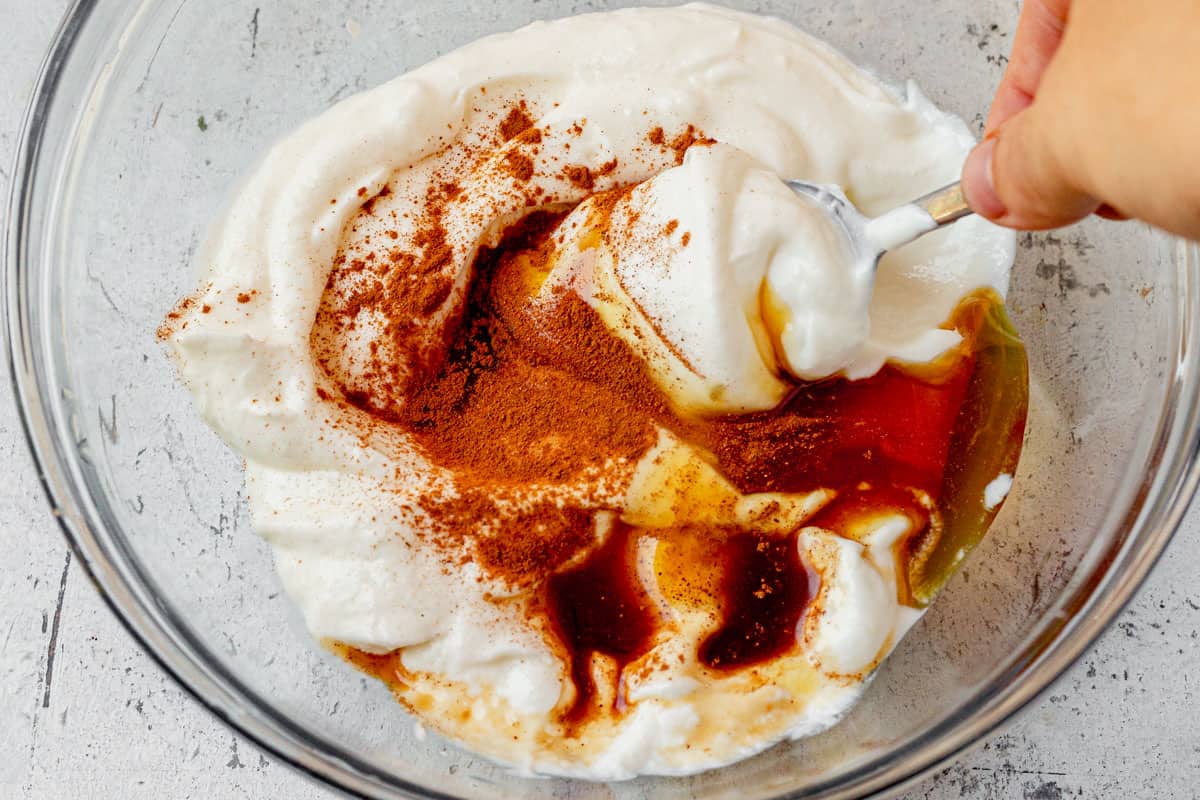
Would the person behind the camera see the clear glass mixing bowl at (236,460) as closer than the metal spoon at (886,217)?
No

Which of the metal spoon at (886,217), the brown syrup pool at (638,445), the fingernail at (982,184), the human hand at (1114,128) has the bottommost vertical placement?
the brown syrup pool at (638,445)

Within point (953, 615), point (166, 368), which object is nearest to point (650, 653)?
point (953, 615)

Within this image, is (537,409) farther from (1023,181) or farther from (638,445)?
(1023,181)

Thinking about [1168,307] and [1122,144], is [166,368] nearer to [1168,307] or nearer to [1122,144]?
[1122,144]

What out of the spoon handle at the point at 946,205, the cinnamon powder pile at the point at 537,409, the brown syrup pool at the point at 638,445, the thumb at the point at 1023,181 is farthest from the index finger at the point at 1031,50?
the cinnamon powder pile at the point at 537,409

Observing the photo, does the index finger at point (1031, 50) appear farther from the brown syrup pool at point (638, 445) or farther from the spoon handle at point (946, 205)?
the brown syrup pool at point (638, 445)

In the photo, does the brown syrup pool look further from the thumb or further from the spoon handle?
the thumb

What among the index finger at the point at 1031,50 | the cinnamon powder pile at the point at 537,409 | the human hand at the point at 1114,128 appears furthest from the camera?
the cinnamon powder pile at the point at 537,409

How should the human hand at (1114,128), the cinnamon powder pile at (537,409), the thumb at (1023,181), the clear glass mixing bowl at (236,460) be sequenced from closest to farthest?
the human hand at (1114,128) < the thumb at (1023,181) < the cinnamon powder pile at (537,409) < the clear glass mixing bowl at (236,460)
